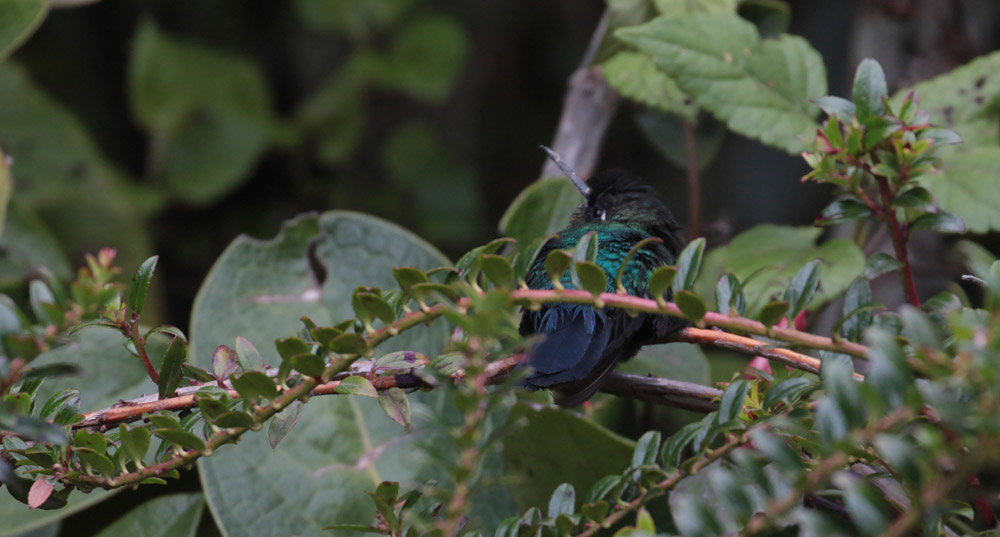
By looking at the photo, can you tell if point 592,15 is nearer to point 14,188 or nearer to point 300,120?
point 300,120

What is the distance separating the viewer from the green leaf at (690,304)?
703 millimetres

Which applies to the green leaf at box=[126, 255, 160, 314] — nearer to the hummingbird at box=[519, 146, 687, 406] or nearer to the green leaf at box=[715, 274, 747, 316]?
the hummingbird at box=[519, 146, 687, 406]

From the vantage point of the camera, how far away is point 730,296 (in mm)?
780

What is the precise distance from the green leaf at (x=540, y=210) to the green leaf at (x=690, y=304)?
2.55ft

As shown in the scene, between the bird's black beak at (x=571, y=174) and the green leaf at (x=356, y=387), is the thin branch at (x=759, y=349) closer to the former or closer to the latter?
the green leaf at (x=356, y=387)

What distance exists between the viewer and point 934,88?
1.41m

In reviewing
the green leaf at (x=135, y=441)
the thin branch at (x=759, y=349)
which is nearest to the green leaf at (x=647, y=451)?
the thin branch at (x=759, y=349)

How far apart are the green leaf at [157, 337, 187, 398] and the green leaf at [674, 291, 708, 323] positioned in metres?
0.45

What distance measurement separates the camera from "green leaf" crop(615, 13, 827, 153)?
1.31m

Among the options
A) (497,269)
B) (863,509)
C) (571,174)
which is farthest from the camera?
(571,174)

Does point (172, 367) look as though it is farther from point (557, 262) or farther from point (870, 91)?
point (870, 91)

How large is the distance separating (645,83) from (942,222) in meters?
0.72

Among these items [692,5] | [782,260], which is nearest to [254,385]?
[782,260]

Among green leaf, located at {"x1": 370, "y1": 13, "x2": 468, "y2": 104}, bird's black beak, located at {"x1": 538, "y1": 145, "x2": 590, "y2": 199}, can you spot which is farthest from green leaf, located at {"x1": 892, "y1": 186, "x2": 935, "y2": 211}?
green leaf, located at {"x1": 370, "y1": 13, "x2": 468, "y2": 104}
